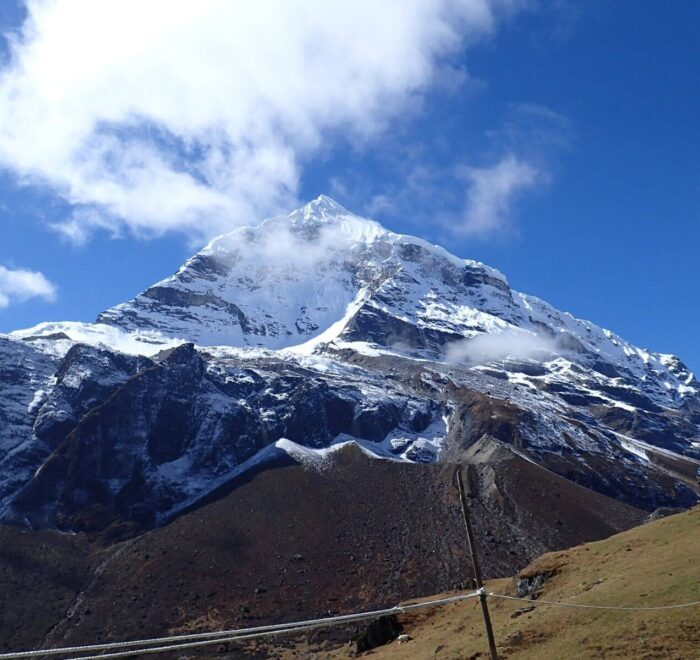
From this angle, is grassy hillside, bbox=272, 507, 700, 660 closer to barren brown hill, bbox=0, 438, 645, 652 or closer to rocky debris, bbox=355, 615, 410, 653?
rocky debris, bbox=355, 615, 410, 653

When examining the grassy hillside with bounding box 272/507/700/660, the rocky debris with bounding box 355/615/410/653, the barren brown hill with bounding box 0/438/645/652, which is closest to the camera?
the grassy hillside with bounding box 272/507/700/660

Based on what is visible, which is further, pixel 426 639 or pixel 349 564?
pixel 349 564

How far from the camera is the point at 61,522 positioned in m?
184

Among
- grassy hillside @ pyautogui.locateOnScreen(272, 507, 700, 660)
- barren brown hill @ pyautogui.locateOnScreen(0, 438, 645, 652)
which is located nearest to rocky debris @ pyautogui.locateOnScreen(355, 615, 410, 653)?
grassy hillside @ pyautogui.locateOnScreen(272, 507, 700, 660)

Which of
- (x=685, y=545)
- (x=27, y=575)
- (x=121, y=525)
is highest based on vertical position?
(x=121, y=525)

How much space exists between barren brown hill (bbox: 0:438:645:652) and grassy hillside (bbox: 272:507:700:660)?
252ft

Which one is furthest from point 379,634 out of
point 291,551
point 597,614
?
point 291,551

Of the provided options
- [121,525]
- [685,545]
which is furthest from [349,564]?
[685,545]

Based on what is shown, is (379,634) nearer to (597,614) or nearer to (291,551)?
(597,614)

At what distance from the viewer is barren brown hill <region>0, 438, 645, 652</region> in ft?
456

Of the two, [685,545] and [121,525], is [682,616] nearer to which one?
[685,545]

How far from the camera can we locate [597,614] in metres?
42.8

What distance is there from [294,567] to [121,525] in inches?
2096

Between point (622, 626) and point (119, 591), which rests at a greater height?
point (119, 591)
